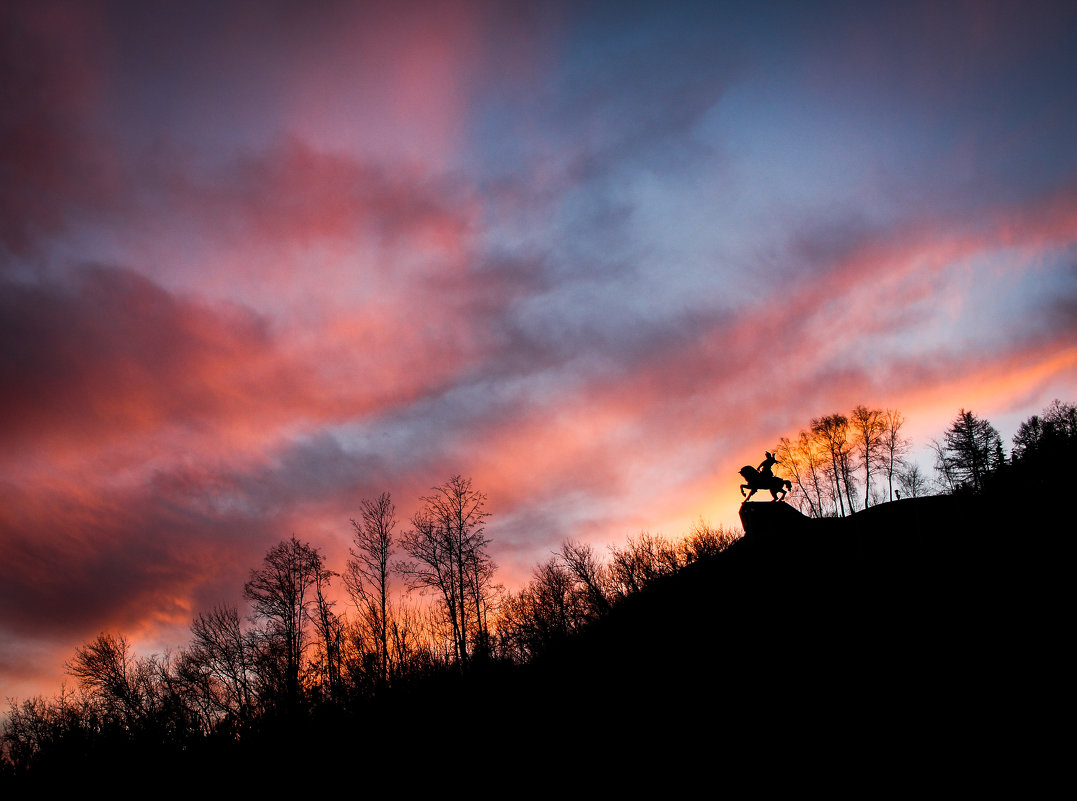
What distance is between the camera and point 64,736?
15.9 m

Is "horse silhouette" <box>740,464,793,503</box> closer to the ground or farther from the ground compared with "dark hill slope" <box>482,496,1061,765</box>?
farther from the ground

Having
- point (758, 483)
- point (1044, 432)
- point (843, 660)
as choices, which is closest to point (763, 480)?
point (758, 483)

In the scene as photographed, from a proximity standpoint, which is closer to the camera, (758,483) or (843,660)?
(843,660)

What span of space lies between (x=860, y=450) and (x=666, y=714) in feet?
233

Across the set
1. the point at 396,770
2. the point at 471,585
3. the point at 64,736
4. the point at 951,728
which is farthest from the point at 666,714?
the point at 471,585

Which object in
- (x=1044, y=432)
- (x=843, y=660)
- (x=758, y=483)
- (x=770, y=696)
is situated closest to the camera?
(x=770, y=696)

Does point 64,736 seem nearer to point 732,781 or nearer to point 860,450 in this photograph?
point 732,781

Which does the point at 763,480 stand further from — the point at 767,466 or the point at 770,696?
the point at 770,696

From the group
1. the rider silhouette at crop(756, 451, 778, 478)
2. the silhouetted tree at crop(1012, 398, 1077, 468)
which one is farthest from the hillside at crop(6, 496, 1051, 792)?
A: the silhouetted tree at crop(1012, 398, 1077, 468)

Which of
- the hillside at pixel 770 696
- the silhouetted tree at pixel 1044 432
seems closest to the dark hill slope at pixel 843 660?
the hillside at pixel 770 696

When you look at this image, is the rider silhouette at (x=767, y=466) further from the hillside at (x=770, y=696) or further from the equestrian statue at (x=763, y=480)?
the hillside at (x=770, y=696)

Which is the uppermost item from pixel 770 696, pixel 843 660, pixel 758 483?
pixel 758 483

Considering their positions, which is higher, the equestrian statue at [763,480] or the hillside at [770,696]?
the equestrian statue at [763,480]

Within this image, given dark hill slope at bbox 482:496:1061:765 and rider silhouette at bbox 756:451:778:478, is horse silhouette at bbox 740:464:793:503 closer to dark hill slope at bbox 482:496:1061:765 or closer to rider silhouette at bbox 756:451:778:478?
rider silhouette at bbox 756:451:778:478
